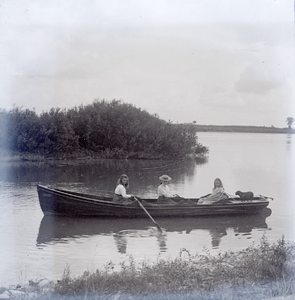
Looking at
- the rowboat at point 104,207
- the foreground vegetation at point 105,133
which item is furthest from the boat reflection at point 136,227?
the foreground vegetation at point 105,133

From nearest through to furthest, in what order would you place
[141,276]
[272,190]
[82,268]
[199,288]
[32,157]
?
[199,288] < [141,276] < [82,268] < [272,190] < [32,157]

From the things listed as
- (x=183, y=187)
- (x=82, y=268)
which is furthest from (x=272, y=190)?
(x=82, y=268)

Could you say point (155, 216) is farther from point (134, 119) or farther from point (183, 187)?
point (134, 119)

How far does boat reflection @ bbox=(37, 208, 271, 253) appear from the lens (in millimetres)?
11328

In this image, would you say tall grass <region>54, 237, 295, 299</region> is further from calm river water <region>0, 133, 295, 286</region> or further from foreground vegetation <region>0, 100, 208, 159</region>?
foreground vegetation <region>0, 100, 208, 159</region>

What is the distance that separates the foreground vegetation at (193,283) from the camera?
550 centimetres

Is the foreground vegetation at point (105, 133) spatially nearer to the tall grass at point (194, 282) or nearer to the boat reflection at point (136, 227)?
the boat reflection at point (136, 227)

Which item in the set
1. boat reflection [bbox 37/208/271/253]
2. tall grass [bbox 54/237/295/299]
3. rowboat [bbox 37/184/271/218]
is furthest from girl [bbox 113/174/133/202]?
tall grass [bbox 54/237/295/299]

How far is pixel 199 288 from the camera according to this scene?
5.87m

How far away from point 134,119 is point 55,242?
2657 cm

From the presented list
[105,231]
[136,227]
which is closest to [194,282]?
[105,231]

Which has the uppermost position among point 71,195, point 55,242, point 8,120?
point 8,120

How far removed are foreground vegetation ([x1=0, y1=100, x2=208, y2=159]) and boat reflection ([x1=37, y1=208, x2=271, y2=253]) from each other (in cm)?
1946

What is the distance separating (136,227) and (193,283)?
6502 mm
